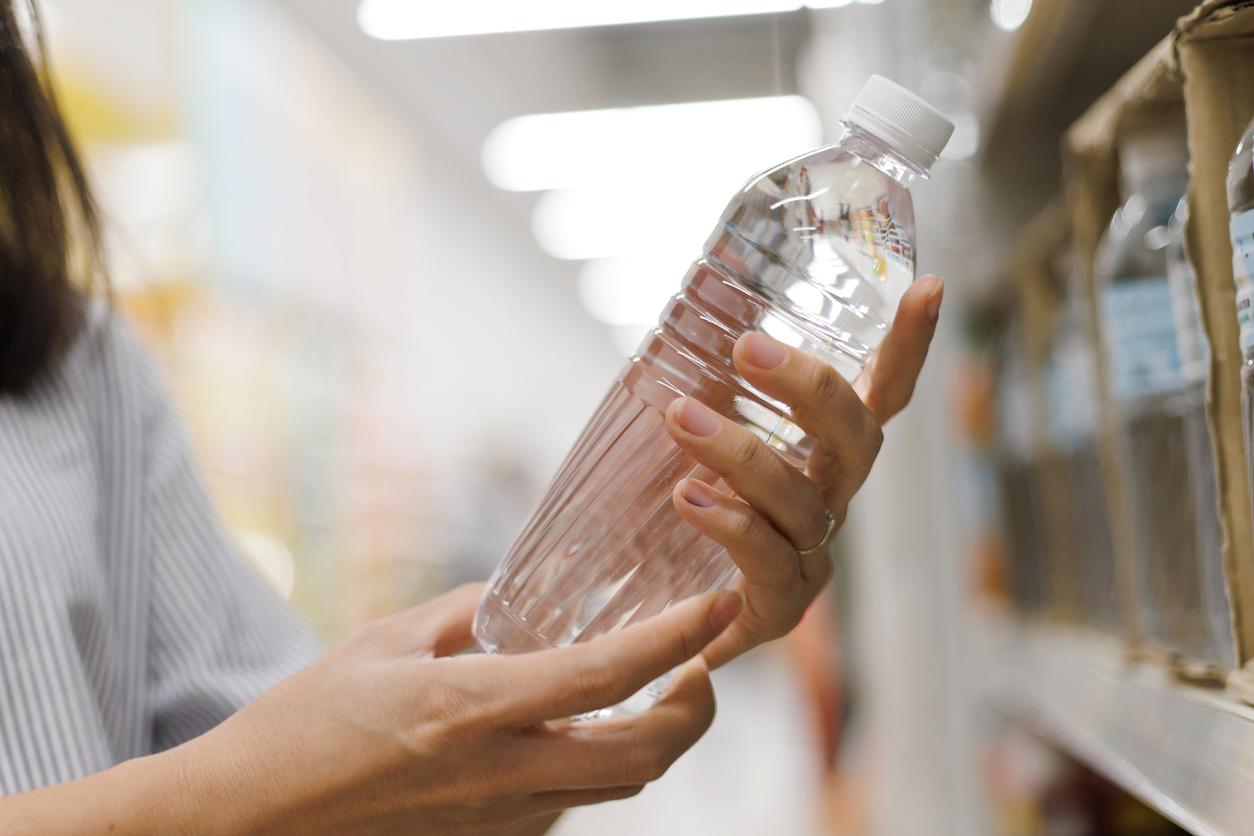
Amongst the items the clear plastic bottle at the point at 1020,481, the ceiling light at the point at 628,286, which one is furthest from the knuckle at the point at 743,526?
the ceiling light at the point at 628,286

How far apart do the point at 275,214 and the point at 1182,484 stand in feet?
11.2

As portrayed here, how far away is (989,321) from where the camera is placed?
5.02ft

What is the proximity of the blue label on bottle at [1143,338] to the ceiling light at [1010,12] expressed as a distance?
0.76ft

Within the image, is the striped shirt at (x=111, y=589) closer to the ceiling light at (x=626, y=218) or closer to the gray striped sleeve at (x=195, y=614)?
the gray striped sleeve at (x=195, y=614)

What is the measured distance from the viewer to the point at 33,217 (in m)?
0.92

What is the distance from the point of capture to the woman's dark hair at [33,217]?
0.87 metres

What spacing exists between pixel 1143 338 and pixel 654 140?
4.35 m

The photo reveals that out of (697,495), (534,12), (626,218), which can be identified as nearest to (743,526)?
(697,495)

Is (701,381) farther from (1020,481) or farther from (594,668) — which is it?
(1020,481)

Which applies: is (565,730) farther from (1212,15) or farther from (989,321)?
(989,321)

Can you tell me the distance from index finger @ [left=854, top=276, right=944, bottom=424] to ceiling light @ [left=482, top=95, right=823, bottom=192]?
390 cm

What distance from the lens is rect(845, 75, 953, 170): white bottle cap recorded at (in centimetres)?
56

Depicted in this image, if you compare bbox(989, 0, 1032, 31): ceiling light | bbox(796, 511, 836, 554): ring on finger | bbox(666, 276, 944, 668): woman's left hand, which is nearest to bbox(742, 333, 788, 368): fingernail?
bbox(666, 276, 944, 668): woman's left hand

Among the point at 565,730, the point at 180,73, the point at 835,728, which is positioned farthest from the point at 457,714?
the point at 180,73
